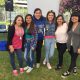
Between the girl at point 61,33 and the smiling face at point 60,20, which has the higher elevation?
the smiling face at point 60,20

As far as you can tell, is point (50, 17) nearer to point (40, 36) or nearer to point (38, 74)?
point (40, 36)

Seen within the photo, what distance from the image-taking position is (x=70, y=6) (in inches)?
765

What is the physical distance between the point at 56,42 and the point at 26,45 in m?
0.82

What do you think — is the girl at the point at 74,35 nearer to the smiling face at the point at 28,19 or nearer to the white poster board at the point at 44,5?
the smiling face at the point at 28,19

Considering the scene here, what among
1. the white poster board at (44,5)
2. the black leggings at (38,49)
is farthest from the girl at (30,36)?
the white poster board at (44,5)

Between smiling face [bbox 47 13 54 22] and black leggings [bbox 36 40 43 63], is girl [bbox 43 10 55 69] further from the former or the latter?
black leggings [bbox 36 40 43 63]

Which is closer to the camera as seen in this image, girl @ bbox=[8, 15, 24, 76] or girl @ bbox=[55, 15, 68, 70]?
girl @ bbox=[8, 15, 24, 76]

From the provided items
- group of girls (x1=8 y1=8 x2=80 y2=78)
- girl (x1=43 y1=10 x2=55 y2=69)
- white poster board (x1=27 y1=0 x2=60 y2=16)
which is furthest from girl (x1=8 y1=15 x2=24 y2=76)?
white poster board (x1=27 y1=0 x2=60 y2=16)

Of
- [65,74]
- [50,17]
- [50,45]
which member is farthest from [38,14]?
[65,74]

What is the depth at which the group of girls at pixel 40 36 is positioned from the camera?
23.5 ft

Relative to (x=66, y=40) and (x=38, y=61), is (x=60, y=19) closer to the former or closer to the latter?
(x=66, y=40)

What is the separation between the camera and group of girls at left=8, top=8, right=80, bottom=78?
282 inches

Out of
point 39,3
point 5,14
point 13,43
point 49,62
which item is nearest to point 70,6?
point 39,3

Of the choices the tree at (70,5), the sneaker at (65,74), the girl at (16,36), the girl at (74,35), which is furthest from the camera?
the tree at (70,5)
